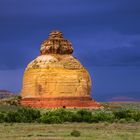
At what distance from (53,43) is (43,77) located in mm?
6797

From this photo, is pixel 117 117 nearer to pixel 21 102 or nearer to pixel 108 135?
pixel 108 135

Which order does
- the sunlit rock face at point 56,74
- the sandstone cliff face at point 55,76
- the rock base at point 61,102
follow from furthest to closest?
the sandstone cliff face at point 55,76, the sunlit rock face at point 56,74, the rock base at point 61,102

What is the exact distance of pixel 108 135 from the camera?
125ft

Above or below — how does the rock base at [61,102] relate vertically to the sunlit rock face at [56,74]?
below

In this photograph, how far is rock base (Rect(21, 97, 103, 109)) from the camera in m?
111

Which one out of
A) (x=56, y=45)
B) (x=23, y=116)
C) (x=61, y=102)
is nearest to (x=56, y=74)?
(x=56, y=45)

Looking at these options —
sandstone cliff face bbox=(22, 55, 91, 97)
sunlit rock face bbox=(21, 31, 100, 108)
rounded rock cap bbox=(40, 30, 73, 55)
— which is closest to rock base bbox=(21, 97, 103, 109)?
sunlit rock face bbox=(21, 31, 100, 108)

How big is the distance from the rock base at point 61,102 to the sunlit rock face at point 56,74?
0.54m

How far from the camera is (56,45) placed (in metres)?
117

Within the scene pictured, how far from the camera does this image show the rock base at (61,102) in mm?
110812

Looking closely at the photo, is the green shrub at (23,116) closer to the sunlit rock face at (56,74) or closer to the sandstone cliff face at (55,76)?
the sunlit rock face at (56,74)

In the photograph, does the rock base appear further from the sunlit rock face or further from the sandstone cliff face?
the sandstone cliff face

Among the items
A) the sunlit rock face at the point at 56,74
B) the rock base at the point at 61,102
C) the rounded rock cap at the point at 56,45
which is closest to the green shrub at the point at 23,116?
the rock base at the point at 61,102

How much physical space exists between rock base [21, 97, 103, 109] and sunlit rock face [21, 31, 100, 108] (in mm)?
538
